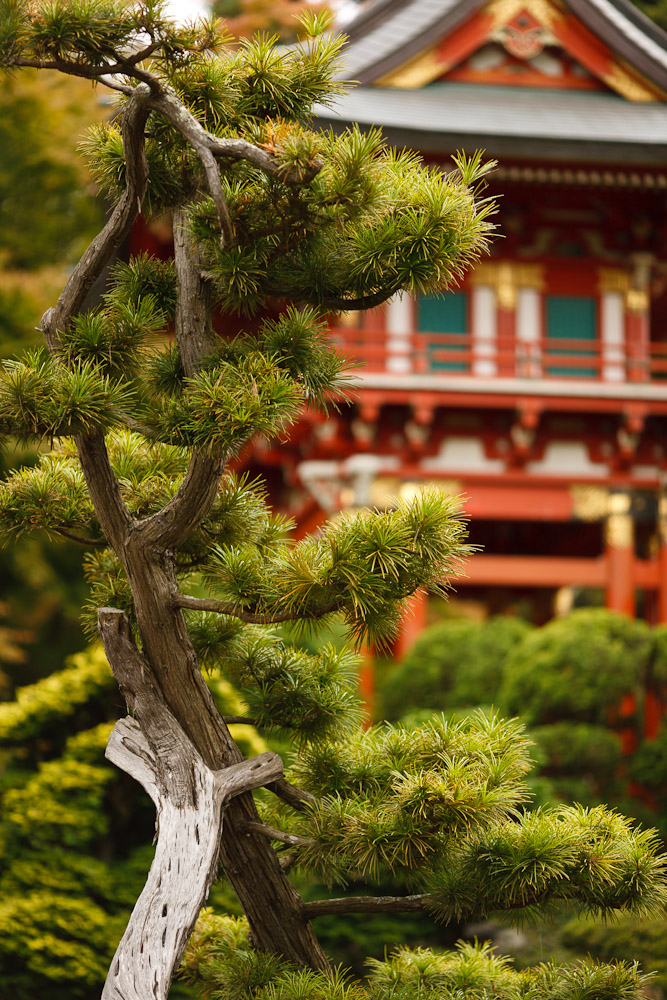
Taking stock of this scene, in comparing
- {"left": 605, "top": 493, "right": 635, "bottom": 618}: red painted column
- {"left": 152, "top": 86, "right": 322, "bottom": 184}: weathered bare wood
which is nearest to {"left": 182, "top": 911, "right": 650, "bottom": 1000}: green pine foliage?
{"left": 152, "top": 86, "right": 322, "bottom": 184}: weathered bare wood

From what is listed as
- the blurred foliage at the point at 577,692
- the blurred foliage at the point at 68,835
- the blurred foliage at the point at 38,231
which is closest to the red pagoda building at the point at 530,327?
the blurred foliage at the point at 577,692

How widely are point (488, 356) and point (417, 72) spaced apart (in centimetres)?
280

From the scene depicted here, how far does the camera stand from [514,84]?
10688 millimetres

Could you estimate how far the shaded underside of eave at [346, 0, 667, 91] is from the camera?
10.1 meters

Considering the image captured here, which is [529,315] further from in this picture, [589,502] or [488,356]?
[589,502]

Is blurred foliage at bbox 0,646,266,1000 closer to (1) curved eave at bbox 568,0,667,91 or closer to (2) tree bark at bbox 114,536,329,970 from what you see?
(2) tree bark at bbox 114,536,329,970

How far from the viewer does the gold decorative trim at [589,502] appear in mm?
10305

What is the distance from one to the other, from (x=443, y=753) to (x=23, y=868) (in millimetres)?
3919

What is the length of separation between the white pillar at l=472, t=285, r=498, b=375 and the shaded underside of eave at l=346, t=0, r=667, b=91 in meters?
2.18

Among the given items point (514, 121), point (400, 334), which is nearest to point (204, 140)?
point (400, 334)

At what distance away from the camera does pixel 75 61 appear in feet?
10.8

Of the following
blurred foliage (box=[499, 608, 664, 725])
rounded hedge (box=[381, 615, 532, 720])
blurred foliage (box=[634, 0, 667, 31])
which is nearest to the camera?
blurred foliage (box=[499, 608, 664, 725])

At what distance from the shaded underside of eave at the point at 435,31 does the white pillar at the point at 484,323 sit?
218cm

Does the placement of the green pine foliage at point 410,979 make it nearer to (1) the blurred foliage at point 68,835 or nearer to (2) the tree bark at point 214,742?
(2) the tree bark at point 214,742
